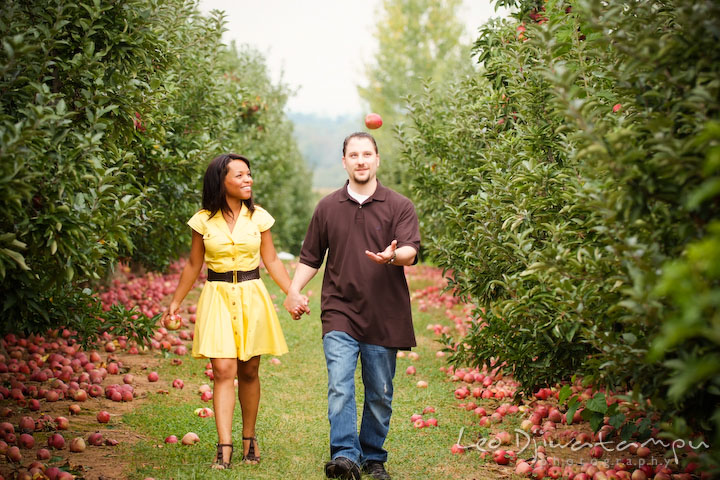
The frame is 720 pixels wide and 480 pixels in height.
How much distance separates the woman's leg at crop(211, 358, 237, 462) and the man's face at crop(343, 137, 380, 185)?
1.49 meters

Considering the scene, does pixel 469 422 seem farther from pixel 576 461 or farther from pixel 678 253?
pixel 678 253

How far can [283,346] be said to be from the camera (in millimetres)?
4477

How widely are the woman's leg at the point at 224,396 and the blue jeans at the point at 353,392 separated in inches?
26.1

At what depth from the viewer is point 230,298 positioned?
431cm

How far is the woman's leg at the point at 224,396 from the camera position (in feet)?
13.8

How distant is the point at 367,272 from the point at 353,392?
2.63 ft

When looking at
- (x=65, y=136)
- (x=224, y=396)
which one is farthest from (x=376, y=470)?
(x=65, y=136)

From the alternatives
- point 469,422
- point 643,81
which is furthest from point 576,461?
point 643,81

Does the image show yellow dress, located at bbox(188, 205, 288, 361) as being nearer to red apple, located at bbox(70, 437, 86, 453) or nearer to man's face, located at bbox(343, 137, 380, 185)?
man's face, located at bbox(343, 137, 380, 185)

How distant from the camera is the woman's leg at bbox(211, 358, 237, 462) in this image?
420 centimetres

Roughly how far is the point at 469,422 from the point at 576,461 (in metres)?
1.35

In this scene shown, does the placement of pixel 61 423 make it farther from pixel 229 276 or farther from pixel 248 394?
pixel 229 276

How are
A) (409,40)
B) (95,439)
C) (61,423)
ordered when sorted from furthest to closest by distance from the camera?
(409,40) → (61,423) → (95,439)

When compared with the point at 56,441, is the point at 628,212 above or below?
above
